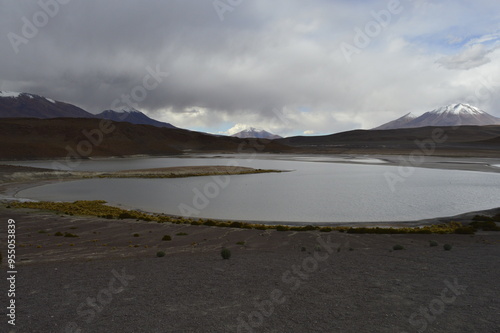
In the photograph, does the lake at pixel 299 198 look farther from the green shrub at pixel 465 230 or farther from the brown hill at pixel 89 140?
the brown hill at pixel 89 140

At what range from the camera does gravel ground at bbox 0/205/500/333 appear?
660cm

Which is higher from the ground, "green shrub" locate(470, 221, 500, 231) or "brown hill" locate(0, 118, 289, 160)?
"brown hill" locate(0, 118, 289, 160)

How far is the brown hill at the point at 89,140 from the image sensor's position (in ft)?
326

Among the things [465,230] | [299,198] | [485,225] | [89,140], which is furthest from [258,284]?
[89,140]

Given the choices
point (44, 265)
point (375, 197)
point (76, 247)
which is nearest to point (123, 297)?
point (44, 265)

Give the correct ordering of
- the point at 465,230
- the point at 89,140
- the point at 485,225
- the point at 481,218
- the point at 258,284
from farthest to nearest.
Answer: the point at 89,140 < the point at 481,218 < the point at 485,225 < the point at 465,230 < the point at 258,284

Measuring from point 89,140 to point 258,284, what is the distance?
137 m

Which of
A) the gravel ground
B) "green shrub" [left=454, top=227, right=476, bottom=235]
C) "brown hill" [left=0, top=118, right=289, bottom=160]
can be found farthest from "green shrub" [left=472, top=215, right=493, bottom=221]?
"brown hill" [left=0, top=118, right=289, bottom=160]

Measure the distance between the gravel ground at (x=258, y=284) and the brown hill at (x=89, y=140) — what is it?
305ft

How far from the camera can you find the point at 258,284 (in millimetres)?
8859

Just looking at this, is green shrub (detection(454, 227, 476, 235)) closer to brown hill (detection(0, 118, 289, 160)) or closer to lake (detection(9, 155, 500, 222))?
lake (detection(9, 155, 500, 222))

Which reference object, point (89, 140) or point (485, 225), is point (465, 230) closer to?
point (485, 225)

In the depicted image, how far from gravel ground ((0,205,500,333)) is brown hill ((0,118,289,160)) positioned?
9303 cm

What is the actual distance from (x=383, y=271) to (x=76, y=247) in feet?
35.1
